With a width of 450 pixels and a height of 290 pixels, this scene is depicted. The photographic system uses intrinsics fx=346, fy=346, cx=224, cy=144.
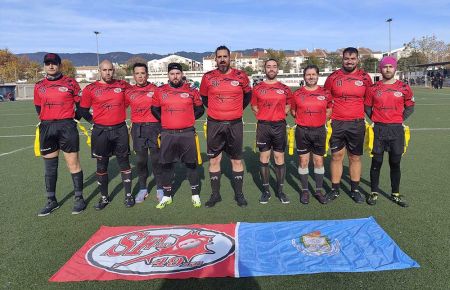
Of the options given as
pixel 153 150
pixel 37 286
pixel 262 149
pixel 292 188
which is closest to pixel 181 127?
pixel 153 150

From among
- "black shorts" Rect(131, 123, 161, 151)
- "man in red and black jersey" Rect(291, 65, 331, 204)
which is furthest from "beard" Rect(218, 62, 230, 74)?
"black shorts" Rect(131, 123, 161, 151)

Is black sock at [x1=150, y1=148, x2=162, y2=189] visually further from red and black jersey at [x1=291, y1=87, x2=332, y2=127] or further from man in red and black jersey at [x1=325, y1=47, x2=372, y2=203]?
man in red and black jersey at [x1=325, y1=47, x2=372, y2=203]

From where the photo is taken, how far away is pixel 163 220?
4.84 metres

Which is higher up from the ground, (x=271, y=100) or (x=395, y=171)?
(x=271, y=100)

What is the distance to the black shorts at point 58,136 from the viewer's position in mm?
5145

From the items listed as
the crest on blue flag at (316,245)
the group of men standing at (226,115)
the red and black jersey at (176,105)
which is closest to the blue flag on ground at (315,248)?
the crest on blue flag at (316,245)

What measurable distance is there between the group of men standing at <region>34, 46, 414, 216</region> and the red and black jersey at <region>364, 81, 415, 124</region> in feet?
0.04

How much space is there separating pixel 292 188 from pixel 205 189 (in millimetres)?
1569

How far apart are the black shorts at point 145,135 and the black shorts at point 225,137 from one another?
955mm

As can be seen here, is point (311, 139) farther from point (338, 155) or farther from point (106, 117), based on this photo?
point (106, 117)

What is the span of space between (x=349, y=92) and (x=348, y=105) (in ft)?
0.63

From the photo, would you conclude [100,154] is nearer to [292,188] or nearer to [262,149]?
[262,149]

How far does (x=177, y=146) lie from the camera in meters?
5.31

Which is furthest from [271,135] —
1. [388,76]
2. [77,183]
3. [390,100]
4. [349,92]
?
Answer: [77,183]
